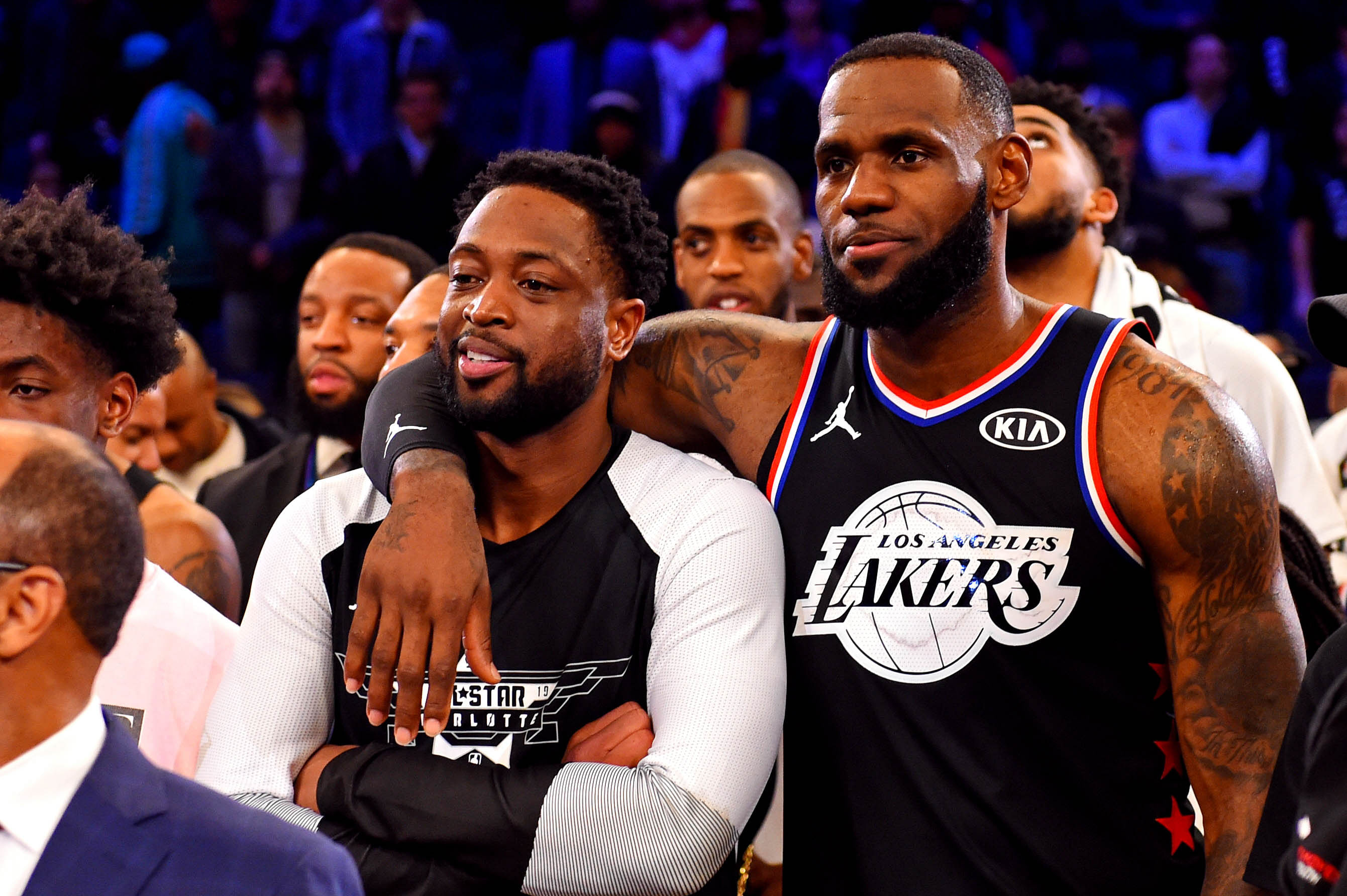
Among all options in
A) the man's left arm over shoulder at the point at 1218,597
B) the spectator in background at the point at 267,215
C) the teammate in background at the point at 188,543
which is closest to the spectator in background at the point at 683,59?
the spectator in background at the point at 267,215

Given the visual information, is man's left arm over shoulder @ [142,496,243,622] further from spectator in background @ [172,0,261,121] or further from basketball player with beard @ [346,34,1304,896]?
spectator in background @ [172,0,261,121]

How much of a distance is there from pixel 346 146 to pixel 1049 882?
7226 millimetres

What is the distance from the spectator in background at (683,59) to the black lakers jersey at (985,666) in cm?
598

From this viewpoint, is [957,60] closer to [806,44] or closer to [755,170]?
[755,170]

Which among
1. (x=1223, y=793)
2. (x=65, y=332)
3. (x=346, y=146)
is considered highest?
(x=346, y=146)

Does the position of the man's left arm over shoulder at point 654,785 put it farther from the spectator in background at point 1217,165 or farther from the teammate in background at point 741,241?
the spectator in background at point 1217,165

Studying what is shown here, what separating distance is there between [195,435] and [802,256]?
2.46 m

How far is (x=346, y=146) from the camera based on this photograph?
28.5 feet

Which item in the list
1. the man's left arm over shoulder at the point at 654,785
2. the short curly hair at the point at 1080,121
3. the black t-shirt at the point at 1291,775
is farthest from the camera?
the short curly hair at the point at 1080,121

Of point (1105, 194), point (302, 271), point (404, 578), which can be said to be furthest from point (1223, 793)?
point (302, 271)

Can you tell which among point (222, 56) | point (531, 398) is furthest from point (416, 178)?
point (531, 398)

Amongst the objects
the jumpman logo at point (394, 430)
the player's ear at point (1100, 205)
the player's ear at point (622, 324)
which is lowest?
the jumpman logo at point (394, 430)

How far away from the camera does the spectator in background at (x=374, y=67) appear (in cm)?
870

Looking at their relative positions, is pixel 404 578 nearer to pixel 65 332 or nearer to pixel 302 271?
pixel 65 332
